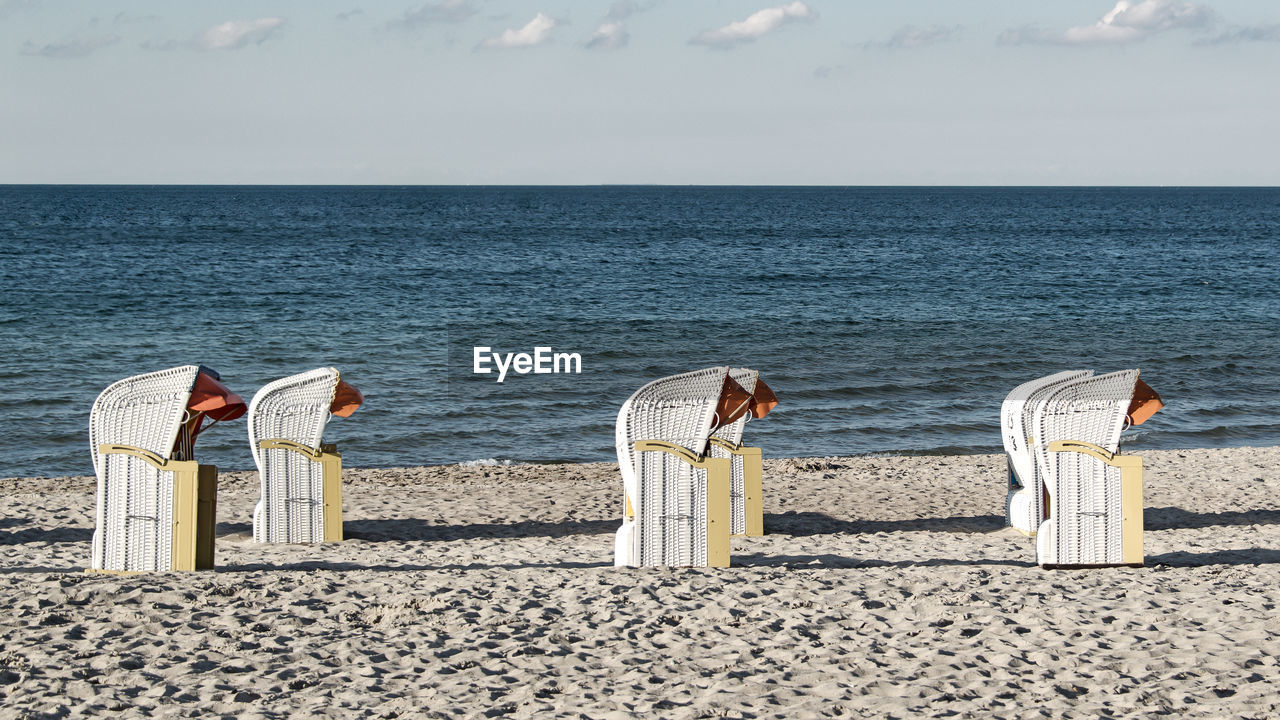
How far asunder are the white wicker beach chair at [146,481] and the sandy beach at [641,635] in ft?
2.05

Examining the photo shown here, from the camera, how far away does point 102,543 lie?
7.71m

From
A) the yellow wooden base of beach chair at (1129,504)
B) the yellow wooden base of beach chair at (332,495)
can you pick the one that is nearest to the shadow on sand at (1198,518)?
the yellow wooden base of beach chair at (1129,504)

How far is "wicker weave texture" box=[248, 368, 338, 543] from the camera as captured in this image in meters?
Answer: 9.26

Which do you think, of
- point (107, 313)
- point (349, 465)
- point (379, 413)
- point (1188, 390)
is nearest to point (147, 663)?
point (349, 465)

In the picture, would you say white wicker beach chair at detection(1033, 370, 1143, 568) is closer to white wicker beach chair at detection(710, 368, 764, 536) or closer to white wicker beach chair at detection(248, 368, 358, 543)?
white wicker beach chair at detection(710, 368, 764, 536)

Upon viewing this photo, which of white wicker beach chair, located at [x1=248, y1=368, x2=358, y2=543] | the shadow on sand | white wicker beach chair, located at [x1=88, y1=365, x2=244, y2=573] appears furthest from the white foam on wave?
the shadow on sand

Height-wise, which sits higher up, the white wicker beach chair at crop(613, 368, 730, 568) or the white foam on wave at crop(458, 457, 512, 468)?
the white wicker beach chair at crop(613, 368, 730, 568)

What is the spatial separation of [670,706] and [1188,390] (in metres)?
18.2

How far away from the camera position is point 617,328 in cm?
2909

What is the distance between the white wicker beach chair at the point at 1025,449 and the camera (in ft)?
A: 31.1

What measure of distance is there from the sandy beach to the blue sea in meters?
7.72

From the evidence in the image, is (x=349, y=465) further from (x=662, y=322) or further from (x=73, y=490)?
(x=662, y=322)

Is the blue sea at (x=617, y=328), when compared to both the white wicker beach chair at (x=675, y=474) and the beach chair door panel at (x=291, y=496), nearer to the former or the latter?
the beach chair door panel at (x=291, y=496)

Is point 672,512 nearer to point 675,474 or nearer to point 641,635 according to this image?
point 675,474
